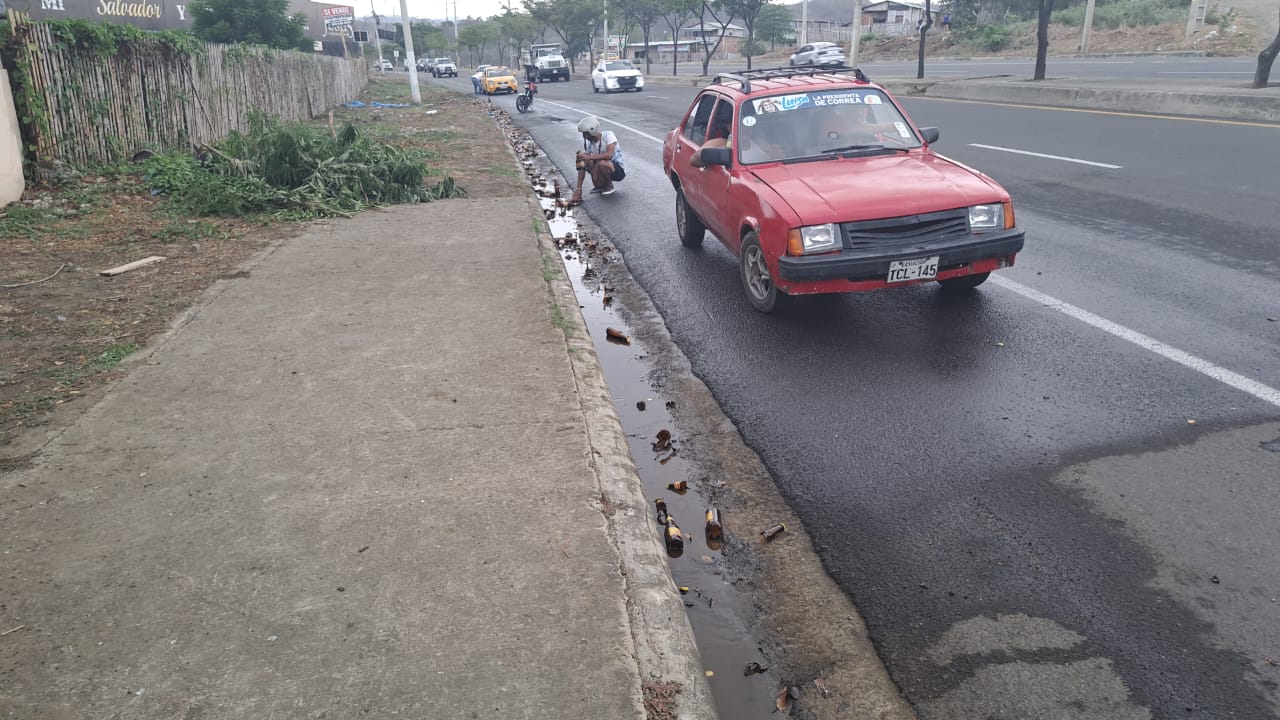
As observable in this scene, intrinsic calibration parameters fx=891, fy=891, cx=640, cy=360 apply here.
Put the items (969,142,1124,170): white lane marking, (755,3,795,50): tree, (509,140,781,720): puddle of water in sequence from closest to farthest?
(509,140,781,720): puddle of water < (969,142,1124,170): white lane marking < (755,3,795,50): tree

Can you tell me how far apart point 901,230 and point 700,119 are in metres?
3.26

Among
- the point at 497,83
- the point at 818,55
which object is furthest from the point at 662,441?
the point at 818,55

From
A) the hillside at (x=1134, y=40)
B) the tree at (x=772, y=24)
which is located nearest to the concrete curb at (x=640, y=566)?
the hillside at (x=1134, y=40)

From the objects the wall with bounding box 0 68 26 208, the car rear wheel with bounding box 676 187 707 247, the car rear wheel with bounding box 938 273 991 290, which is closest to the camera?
the car rear wheel with bounding box 938 273 991 290

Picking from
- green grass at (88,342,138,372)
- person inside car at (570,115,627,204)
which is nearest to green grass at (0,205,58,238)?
green grass at (88,342,138,372)

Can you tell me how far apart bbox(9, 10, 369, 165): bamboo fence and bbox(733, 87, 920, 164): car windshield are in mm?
8415

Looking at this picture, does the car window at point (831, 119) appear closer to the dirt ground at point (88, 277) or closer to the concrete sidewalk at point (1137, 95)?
the dirt ground at point (88, 277)

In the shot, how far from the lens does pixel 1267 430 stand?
168 inches

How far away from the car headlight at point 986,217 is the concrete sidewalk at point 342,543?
2.68 m

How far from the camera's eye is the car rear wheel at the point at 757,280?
6.43 metres

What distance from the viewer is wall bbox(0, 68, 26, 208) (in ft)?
31.6

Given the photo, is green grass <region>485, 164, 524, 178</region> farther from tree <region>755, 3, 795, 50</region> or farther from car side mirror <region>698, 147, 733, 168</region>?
tree <region>755, 3, 795, 50</region>

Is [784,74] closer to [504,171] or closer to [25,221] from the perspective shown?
[504,171]

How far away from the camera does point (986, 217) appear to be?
591 cm
